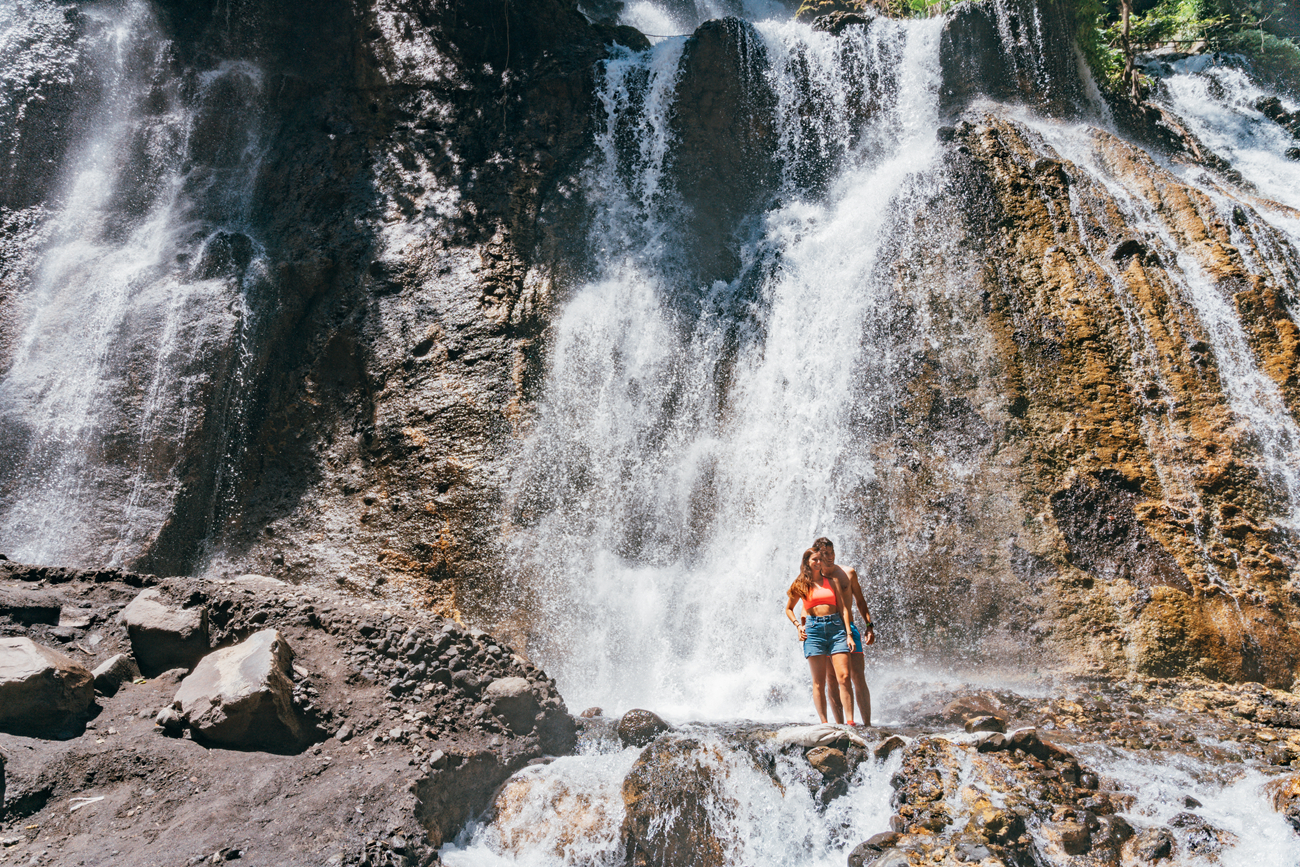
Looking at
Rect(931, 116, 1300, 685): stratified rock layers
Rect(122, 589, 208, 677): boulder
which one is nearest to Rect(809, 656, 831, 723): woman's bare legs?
Rect(931, 116, 1300, 685): stratified rock layers

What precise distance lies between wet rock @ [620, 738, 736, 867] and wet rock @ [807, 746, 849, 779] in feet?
1.82

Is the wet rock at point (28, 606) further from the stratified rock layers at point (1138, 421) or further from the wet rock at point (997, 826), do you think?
the stratified rock layers at point (1138, 421)

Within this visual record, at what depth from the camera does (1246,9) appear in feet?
41.4

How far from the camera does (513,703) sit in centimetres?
543

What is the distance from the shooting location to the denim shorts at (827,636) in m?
5.15

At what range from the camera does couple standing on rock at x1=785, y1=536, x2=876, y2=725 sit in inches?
202

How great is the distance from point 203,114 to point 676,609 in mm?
10489

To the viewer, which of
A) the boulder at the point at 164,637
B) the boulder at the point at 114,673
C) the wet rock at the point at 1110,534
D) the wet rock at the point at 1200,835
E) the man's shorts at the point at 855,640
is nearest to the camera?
the wet rock at the point at 1200,835

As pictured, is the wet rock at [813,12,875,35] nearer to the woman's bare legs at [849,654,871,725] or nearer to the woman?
the woman

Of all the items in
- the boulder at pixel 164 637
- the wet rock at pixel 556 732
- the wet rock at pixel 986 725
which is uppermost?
the boulder at pixel 164 637

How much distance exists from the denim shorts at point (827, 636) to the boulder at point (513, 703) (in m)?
2.05

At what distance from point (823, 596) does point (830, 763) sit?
1.13 metres

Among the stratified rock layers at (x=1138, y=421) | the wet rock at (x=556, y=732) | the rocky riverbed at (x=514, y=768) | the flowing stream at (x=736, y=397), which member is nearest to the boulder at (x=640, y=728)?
the rocky riverbed at (x=514, y=768)

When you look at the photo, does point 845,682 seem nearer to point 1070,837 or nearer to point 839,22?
point 1070,837
